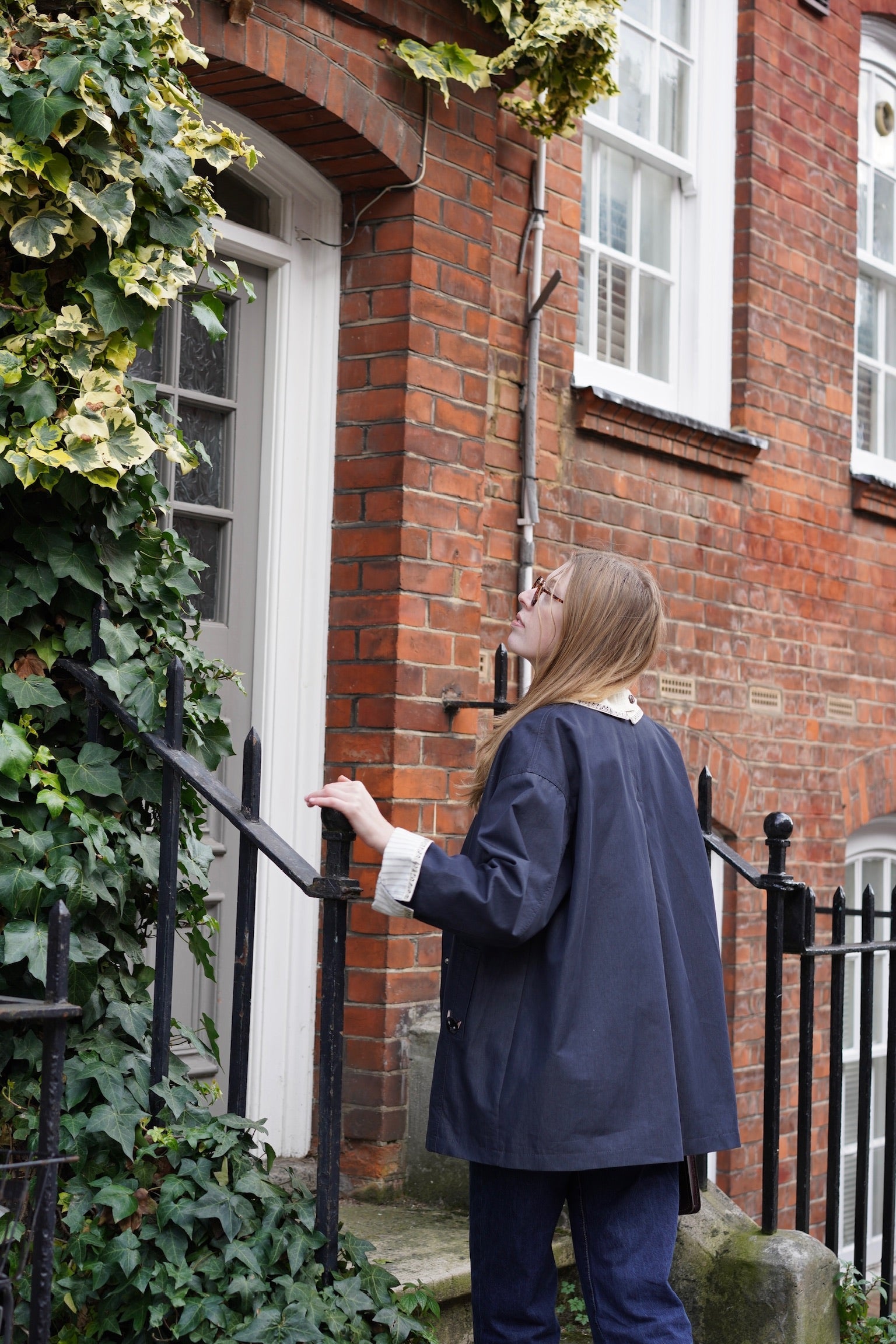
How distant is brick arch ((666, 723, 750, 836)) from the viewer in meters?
5.58

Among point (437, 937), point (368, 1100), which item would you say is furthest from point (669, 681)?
point (368, 1100)

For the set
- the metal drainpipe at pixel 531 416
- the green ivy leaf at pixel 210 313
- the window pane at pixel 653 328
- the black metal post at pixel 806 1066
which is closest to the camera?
the green ivy leaf at pixel 210 313

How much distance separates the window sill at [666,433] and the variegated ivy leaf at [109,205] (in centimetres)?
227

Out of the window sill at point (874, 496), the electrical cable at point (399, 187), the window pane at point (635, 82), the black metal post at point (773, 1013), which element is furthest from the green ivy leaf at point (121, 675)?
the window sill at point (874, 496)

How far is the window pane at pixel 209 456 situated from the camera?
4125mm

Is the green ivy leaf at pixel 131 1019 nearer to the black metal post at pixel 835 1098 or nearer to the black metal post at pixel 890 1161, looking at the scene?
the black metal post at pixel 835 1098

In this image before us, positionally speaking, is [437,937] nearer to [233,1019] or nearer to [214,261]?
[233,1019]

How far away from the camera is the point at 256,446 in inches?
169

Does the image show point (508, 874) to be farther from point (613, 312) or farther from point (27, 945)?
point (613, 312)

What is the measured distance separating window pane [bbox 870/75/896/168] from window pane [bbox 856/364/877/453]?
1.01 m

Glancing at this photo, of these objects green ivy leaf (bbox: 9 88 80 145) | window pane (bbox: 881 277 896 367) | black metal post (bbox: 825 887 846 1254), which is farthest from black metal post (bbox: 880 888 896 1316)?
window pane (bbox: 881 277 896 367)

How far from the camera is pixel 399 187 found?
14.2 ft

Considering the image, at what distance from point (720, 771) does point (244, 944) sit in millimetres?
3210

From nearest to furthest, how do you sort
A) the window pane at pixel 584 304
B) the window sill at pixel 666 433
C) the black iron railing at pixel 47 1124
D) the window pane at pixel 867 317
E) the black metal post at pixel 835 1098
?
the black iron railing at pixel 47 1124
the black metal post at pixel 835 1098
the window sill at pixel 666 433
the window pane at pixel 584 304
the window pane at pixel 867 317
